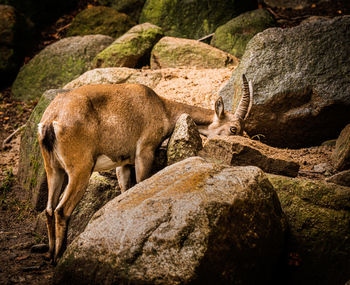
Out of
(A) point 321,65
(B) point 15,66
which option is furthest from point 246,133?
(B) point 15,66

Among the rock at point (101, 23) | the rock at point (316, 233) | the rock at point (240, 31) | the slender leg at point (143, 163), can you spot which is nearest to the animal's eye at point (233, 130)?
the slender leg at point (143, 163)

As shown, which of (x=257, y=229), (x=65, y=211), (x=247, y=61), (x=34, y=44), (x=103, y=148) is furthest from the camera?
(x=34, y=44)

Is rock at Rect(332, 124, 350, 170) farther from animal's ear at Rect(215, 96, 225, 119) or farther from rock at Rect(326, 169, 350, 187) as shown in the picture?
animal's ear at Rect(215, 96, 225, 119)

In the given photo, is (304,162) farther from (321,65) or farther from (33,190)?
(33,190)

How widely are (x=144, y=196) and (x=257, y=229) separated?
1.24 meters

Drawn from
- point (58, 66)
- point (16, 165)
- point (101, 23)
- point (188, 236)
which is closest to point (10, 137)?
point (16, 165)

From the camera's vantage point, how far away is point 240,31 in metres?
11.6

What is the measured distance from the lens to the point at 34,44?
550 inches

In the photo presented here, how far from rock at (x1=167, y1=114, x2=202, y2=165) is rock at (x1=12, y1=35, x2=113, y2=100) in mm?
6614

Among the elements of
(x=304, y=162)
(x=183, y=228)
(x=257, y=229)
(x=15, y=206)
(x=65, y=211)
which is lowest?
(x=15, y=206)

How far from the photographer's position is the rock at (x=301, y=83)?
6.79 m

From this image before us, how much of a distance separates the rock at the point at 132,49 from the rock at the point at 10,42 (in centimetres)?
402

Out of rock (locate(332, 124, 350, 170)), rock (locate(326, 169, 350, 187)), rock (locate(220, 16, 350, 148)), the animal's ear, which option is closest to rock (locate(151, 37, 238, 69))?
rock (locate(220, 16, 350, 148))

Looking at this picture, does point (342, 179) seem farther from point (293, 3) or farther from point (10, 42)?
point (10, 42)
